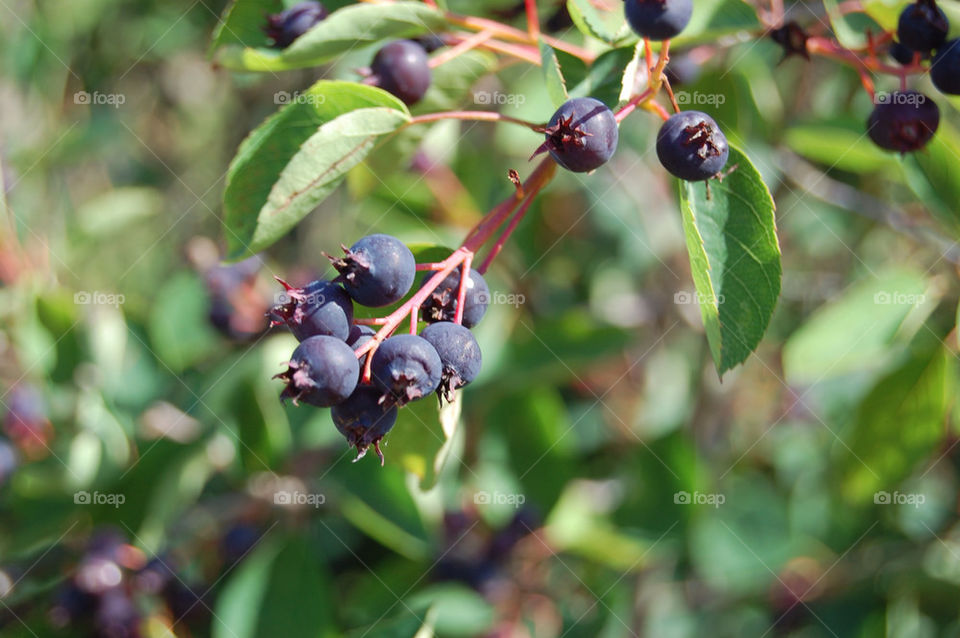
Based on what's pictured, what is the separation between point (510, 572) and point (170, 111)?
354 cm

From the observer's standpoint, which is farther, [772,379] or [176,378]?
[772,379]

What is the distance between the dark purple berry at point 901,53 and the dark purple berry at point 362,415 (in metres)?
1.11

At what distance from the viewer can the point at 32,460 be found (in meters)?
2.28

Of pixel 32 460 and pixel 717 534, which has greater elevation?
pixel 32 460

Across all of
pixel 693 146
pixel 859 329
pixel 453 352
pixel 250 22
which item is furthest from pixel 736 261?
pixel 250 22

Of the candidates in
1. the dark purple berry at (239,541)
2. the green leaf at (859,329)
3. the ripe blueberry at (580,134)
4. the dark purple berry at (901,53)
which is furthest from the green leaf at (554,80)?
the dark purple berry at (239,541)

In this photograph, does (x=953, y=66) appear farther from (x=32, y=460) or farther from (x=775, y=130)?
(x=32, y=460)

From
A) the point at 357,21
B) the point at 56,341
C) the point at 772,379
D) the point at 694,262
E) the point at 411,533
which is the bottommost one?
the point at 772,379

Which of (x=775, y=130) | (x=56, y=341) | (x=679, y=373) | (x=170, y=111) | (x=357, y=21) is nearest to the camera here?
(x=357, y=21)

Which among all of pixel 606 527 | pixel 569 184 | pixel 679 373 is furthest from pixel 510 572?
pixel 569 184

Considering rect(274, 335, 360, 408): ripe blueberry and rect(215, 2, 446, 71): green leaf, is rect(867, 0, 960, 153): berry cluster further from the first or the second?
rect(274, 335, 360, 408): ripe blueberry

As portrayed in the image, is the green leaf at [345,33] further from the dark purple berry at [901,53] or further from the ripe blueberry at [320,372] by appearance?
the dark purple berry at [901,53]

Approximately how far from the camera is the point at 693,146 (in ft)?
3.53

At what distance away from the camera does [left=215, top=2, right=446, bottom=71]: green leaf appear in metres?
1.22
